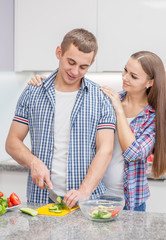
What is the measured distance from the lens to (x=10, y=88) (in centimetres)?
323

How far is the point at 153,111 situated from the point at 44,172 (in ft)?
2.25

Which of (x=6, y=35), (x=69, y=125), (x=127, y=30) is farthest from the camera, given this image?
(x=6, y=35)

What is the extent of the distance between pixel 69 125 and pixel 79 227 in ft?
1.94

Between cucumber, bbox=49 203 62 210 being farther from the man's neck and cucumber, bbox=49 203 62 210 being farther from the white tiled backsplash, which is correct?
the white tiled backsplash

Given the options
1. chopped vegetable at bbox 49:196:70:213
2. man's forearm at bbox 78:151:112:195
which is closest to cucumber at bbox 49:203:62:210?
chopped vegetable at bbox 49:196:70:213

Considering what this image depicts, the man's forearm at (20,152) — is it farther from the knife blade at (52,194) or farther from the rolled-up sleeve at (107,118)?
the rolled-up sleeve at (107,118)

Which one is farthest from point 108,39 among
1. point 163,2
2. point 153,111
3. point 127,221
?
point 127,221

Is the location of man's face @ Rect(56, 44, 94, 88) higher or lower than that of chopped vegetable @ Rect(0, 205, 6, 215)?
higher

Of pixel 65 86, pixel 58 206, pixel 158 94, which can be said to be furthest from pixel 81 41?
pixel 58 206

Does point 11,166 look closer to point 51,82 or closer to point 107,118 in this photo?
point 51,82

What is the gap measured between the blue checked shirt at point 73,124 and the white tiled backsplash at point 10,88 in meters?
1.07

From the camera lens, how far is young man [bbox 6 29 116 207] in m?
1.95

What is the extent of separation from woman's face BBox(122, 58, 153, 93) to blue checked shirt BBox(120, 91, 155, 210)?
11 centimetres

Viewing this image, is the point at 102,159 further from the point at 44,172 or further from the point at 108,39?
the point at 108,39
